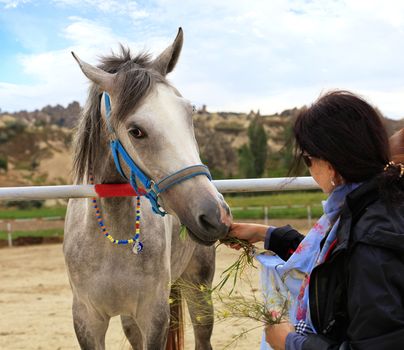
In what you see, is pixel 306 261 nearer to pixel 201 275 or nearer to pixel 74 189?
pixel 74 189

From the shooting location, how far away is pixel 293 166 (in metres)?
1.64

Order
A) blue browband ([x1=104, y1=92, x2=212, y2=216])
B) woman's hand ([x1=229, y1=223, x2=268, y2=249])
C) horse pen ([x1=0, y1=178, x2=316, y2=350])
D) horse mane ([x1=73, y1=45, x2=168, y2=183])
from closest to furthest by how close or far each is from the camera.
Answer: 1. blue browband ([x1=104, y1=92, x2=212, y2=216])
2. woman's hand ([x1=229, y1=223, x2=268, y2=249])
3. horse mane ([x1=73, y1=45, x2=168, y2=183])
4. horse pen ([x1=0, y1=178, x2=316, y2=350])

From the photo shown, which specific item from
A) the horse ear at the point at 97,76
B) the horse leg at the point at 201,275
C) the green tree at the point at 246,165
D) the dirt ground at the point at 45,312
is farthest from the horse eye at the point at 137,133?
the green tree at the point at 246,165

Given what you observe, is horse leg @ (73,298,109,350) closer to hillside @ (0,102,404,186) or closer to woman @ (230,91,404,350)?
woman @ (230,91,404,350)

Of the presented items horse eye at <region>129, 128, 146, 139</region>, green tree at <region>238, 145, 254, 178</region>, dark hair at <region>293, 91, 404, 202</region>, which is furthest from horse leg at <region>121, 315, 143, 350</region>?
green tree at <region>238, 145, 254, 178</region>

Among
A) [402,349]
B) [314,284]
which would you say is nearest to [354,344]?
[402,349]

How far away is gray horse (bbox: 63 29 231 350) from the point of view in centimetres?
222

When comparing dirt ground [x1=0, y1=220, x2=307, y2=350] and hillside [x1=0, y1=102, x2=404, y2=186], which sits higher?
hillside [x1=0, y1=102, x2=404, y2=186]

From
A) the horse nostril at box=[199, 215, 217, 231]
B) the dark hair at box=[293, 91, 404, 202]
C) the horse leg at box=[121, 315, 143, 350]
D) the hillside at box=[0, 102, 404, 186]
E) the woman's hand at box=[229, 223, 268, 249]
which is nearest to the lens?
the dark hair at box=[293, 91, 404, 202]

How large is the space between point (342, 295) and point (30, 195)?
6.52 feet

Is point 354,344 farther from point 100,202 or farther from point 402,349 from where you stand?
point 100,202

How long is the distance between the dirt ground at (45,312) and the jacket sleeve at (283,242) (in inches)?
21.1

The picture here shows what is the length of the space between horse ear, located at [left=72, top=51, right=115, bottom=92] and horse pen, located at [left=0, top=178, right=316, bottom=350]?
57 centimetres

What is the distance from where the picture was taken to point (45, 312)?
7.38 meters
